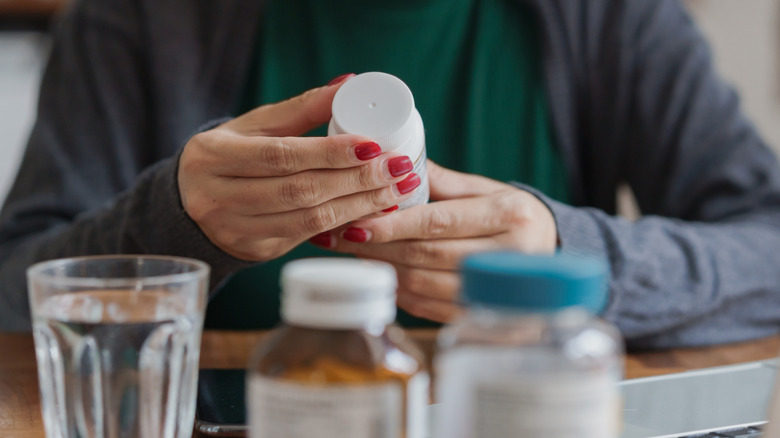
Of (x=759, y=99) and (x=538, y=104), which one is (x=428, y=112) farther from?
(x=759, y=99)

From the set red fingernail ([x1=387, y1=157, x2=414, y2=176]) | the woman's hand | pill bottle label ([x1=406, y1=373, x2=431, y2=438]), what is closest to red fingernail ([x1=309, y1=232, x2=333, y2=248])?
the woman's hand

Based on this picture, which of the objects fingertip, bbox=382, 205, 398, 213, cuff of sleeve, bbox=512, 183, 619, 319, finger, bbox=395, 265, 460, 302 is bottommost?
finger, bbox=395, 265, 460, 302

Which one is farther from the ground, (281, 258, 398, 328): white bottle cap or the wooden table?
(281, 258, 398, 328): white bottle cap

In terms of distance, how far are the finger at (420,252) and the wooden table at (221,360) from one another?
0.40ft

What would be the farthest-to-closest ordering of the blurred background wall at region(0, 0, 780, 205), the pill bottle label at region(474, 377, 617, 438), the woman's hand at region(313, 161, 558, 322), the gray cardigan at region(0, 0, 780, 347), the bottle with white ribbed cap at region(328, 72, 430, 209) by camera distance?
the blurred background wall at region(0, 0, 780, 205) < the gray cardigan at region(0, 0, 780, 347) < the woman's hand at region(313, 161, 558, 322) < the bottle with white ribbed cap at region(328, 72, 430, 209) < the pill bottle label at region(474, 377, 617, 438)

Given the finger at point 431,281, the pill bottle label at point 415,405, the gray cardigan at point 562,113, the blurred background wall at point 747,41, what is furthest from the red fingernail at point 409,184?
the blurred background wall at point 747,41

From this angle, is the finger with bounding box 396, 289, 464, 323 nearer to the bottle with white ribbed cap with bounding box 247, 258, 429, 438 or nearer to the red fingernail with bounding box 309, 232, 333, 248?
the red fingernail with bounding box 309, 232, 333, 248

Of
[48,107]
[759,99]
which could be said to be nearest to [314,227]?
[48,107]

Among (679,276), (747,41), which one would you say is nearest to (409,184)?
(679,276)

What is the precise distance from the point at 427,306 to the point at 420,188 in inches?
4.9

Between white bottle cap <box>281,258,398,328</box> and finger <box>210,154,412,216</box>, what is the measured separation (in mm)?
187

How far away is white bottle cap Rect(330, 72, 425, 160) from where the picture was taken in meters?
0.43

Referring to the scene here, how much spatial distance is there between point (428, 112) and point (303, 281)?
0.66 meters

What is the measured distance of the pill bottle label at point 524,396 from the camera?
25cm
